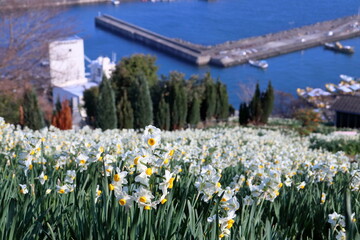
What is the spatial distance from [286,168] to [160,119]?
A: 14.4m

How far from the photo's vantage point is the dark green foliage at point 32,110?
14.2m

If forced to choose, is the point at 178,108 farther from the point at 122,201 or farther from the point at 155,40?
the point at 155,40

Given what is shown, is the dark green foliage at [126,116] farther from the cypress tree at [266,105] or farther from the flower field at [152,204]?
the flower field at [152,204]

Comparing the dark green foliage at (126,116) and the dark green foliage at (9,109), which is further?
the dark green foliage at (126,116)

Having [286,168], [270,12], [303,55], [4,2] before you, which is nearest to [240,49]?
[303,55]

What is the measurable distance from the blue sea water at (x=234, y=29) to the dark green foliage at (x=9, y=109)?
74.2 ft

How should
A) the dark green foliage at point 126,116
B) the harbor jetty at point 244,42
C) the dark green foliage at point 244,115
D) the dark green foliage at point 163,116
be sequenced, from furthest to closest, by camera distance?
1. the harbor jetty at point 244,42
2. the dark green foliage at point 244,115
3. the dark green foliage at point 163,116
4. the dark green foliage at point 126,116

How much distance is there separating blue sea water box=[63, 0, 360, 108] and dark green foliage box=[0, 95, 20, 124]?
22.6 meters

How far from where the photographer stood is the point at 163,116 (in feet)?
59.1

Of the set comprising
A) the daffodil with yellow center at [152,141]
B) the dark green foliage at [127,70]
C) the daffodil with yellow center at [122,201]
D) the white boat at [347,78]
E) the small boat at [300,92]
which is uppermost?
the daffodil with yellow center at [152,141]

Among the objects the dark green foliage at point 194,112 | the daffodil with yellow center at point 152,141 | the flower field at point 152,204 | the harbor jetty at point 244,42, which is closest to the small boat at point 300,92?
the harbor jetty at point 244,42

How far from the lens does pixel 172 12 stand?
243 ft

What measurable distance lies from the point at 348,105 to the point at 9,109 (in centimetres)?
1414

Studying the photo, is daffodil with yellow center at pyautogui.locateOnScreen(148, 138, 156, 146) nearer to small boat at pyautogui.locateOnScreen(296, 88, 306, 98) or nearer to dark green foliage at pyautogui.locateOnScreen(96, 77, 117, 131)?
dark green foliage at pyautogui.locateOnScreen(96, 77, 117, 131)
